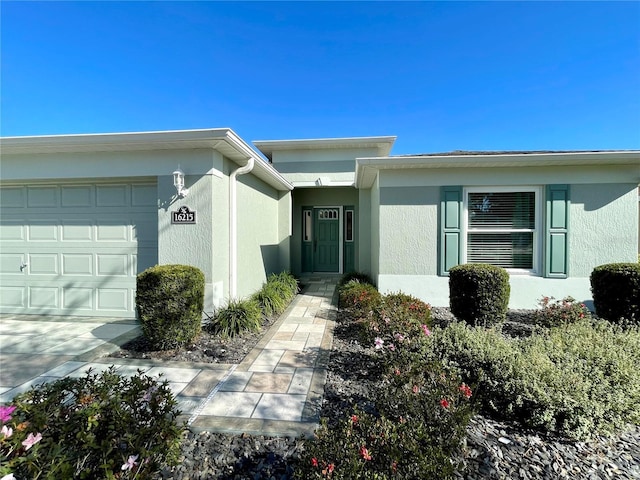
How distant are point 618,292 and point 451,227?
8.53ft

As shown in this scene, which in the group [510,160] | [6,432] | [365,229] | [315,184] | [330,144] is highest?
[330,144]

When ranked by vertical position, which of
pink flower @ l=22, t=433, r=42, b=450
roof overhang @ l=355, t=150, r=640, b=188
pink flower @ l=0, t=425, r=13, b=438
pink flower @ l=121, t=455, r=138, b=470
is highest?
roof overhang @ l=355, t=150, r=640, b=188

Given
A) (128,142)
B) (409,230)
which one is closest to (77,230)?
(128,142)

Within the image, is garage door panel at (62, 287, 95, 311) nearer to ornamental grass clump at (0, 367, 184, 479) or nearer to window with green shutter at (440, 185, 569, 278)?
ornamental grass clump at (0, 367, 184, 479)

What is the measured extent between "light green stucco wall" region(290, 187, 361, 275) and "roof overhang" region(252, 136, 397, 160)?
4.58ft

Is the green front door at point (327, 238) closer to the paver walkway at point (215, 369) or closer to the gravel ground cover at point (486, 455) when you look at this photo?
the paver walkway at point (215, 369)

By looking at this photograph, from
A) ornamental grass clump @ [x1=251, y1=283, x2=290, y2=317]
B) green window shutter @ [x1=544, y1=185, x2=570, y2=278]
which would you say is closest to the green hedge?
green window shutter @ [x1=544, y1=185, x2=570, y2=278]

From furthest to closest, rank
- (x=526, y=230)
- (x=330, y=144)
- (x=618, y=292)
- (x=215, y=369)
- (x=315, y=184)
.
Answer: (x=315, y=184), (x=330, y=144), (x=526, y=230), (x=618, y=292), (x=215, y=369)

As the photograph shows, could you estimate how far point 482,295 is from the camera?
4344 millimetres

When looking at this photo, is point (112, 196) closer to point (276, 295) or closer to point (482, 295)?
point (276, 295)

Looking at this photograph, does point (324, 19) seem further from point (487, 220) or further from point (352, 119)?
point (487, 220)

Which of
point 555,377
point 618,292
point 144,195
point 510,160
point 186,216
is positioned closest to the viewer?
point 555,377

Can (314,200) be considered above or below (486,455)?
above

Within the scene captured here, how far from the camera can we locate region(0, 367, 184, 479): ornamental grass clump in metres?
1.15
